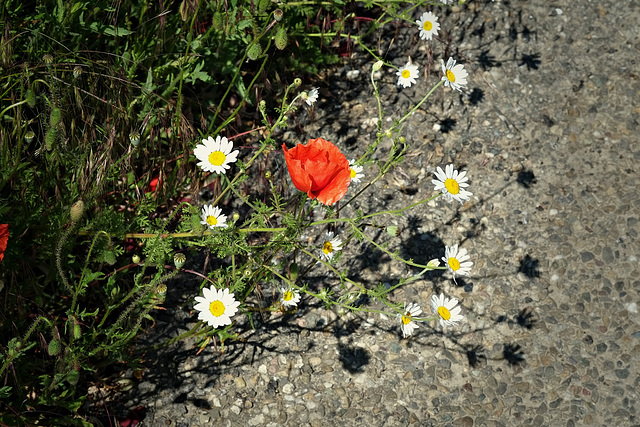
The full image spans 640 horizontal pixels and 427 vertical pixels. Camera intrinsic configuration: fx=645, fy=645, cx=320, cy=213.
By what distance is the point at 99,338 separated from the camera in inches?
89.5

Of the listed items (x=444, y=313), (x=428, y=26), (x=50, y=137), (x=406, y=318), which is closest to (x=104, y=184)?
(x=50, y=137)

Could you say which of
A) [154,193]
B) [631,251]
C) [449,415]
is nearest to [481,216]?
[631,251]

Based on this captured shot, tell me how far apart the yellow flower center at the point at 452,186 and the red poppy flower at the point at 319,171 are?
0.43 metres

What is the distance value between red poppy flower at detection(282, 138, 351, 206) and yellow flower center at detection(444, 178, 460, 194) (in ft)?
1.41

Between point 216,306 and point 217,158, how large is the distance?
479 millimetres

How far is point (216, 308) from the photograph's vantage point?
1.96 meters

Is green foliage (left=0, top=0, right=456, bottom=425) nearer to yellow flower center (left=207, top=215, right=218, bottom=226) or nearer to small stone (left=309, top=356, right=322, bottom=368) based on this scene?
yellow flower center (left=207, top=215, right=218, bottom=226)

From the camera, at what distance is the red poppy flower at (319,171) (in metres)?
1.80

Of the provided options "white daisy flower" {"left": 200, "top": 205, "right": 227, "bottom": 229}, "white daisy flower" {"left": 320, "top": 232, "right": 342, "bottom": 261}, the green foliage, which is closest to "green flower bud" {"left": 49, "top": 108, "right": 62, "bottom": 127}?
the green foliage

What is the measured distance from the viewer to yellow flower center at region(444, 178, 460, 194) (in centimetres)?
212

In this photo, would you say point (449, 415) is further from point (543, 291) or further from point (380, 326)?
point (543, 291)

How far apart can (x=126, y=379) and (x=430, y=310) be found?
3.76ft

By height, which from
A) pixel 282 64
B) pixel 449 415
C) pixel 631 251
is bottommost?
pixel 449 415

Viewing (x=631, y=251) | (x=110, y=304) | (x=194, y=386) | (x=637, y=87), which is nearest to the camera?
(x=110, y=304)
